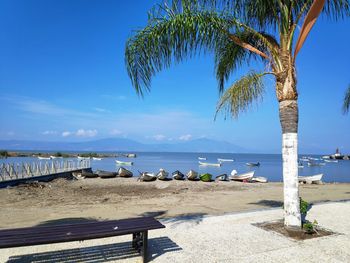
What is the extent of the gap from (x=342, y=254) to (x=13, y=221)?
8851 millimetres

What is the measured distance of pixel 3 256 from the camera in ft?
16.3

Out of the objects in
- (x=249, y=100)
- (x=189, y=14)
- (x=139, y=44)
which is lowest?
(x=249, y=100)

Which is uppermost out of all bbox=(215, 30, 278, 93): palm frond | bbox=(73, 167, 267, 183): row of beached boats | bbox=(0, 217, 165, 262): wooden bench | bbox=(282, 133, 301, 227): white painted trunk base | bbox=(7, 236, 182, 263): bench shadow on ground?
bbox=(215, 30, 278, 93): palm frond

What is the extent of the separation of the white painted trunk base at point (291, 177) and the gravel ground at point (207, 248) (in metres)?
0.60

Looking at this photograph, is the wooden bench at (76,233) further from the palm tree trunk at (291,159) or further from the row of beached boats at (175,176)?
the row of beached boats at (175,176)

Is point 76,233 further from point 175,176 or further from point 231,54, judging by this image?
point 175,176

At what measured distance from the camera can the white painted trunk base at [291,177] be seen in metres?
6.39

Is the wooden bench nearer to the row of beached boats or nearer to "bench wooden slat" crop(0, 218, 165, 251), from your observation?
"bench wooden slat" crop(0, 218, 165, 251)

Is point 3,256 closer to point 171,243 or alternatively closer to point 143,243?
point 143,243

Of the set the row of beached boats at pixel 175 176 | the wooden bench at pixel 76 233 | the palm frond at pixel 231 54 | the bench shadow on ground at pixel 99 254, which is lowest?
the row of beached boats at pixel 175 176

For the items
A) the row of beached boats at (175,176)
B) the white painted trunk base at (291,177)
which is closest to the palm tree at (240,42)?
the white painted trunk base at (291,177)

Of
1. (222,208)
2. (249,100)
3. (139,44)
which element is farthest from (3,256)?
(222,208)

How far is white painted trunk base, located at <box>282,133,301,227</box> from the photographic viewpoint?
639 centimetres

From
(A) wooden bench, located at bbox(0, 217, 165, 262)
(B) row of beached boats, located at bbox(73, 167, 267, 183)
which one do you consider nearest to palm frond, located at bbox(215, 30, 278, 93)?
(A) wooden bench, located at bbox(0, 217, 165, 262)
